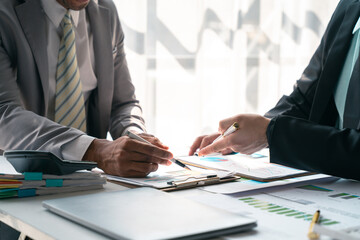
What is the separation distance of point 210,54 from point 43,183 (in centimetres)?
258

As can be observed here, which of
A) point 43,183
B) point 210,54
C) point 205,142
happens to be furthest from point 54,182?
point 210,54

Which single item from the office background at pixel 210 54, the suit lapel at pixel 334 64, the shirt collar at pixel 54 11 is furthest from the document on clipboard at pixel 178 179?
the office background at pixel 210 54

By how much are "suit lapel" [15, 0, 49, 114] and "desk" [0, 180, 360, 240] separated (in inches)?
30.2

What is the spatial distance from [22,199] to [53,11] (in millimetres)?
954

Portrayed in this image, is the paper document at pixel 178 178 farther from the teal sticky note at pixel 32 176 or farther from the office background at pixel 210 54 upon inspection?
the office background at pixel 210 54

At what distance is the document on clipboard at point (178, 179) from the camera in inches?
45.3

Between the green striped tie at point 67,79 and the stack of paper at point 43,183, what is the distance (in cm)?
70

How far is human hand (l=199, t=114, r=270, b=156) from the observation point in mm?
1305

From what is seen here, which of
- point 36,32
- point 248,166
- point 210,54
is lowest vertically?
point 248,166

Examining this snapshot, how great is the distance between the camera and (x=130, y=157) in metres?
1.26

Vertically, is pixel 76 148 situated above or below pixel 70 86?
below

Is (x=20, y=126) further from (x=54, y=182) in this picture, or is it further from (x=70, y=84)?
(x=54, y=182)

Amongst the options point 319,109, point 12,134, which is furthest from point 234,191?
point 12,134

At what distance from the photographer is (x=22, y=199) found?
3.39ft
